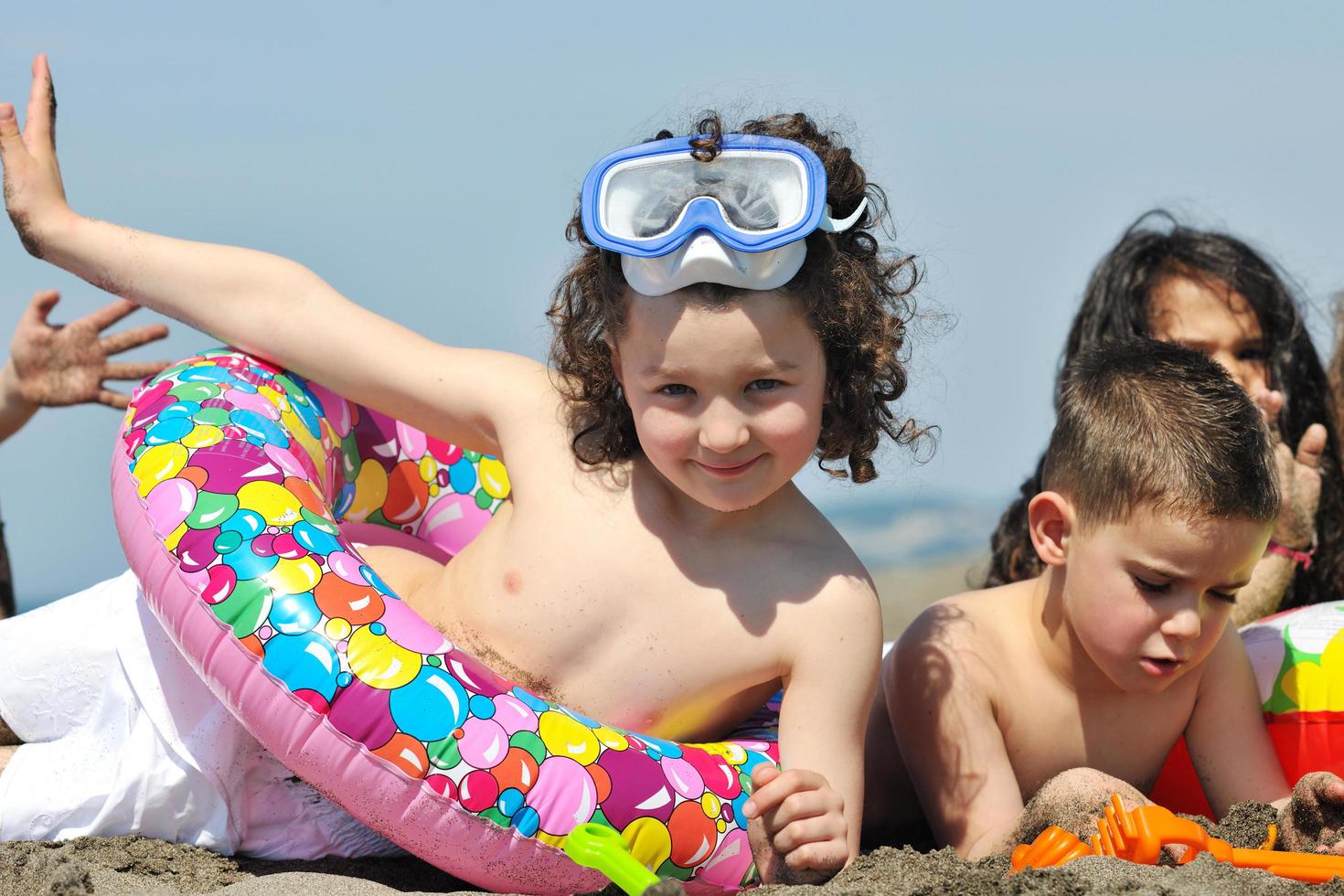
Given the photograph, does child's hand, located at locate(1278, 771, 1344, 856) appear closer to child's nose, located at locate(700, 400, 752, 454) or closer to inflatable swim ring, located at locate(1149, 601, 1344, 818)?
inflatable swim ring, located at locate(1149, 601, 1344, 818)

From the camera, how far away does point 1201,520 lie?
9.45 feet

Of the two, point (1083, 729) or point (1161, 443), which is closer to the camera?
point (1161, 443)

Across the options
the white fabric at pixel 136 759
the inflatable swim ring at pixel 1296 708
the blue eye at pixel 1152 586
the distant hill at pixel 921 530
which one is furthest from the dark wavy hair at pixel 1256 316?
the distant hill at pixel 921 530

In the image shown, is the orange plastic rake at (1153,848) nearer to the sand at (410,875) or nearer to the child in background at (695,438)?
the sand at (410,875)

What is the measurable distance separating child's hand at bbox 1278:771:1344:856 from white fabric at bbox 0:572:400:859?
1798mm

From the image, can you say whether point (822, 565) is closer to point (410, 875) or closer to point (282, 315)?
point (410, 875)

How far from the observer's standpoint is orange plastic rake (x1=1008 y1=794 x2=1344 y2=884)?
248cm

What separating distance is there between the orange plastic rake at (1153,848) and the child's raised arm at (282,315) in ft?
4.55

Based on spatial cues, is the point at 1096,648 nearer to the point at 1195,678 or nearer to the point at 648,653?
the point at 1195,678

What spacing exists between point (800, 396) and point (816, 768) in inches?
27.7

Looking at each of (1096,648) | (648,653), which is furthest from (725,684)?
(1096,648)

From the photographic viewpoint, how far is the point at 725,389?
2771mm

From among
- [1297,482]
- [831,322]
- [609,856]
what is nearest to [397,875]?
[609,856]

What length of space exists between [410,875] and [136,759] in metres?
0.60
